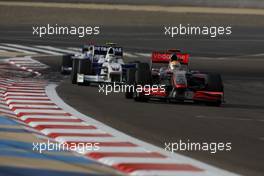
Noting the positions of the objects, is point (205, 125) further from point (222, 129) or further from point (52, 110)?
point (52, 110)

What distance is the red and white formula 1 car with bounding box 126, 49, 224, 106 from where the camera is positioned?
56.6 ft

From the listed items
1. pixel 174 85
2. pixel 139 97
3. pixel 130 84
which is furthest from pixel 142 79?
pixel 174 85

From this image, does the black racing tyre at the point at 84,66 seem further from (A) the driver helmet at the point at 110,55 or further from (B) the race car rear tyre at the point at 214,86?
(B) the race car rear tyre at the point at 214,86

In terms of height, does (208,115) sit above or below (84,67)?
below

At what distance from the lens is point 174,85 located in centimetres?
1723

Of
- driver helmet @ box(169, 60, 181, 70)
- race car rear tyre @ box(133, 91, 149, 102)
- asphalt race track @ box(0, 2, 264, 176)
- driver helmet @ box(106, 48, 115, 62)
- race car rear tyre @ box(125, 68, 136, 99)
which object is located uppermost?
driver helmet @ box(106, 48, 115, 62)

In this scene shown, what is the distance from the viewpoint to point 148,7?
58.5 meters

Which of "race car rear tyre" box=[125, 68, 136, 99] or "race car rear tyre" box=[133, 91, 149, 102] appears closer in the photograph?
"race car rear tyre" box=[133, 91, 149, 102]

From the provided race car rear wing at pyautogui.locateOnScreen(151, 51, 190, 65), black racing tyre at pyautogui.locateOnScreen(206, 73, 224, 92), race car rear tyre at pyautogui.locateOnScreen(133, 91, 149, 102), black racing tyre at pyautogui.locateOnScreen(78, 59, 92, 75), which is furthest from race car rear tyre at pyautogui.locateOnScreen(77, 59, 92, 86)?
black racing tyre at pyautogui.locateOnScreen(206, 73, 224, 92)

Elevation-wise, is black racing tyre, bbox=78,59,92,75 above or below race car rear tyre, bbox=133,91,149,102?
above

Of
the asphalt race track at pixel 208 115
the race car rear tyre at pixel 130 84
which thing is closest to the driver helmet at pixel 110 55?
the asphalt race track at pixel 208 115

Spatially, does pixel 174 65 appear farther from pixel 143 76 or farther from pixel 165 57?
pixel 165 57

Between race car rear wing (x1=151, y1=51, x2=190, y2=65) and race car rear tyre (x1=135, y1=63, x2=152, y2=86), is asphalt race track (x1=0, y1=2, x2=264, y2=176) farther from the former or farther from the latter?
race car rear wing (x1=151, y1=51, x2=190, y2=65)

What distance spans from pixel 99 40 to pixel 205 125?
30.1 metres
